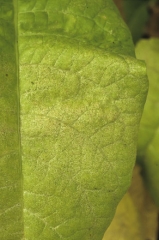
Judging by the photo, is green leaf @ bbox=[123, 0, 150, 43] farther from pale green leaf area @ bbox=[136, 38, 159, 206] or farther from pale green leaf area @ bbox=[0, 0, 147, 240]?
pale green leaf area @ bbox=[0, 0, 147, 240]

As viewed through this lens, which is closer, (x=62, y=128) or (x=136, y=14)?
(x=62, y=128)

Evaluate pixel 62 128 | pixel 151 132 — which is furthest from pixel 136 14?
pixel 62 128

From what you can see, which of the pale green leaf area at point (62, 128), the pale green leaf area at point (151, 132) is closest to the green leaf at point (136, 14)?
the pale green leaf area at point (151, 132)

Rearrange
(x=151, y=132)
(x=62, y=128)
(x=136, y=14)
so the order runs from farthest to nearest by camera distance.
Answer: (x=136, y=14), (x=151, y=132), (x=62, y=128)

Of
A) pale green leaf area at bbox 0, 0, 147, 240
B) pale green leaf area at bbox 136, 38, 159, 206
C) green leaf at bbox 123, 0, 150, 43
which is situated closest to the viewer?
pale green leaf area at bbox 0, 0, 147, 240

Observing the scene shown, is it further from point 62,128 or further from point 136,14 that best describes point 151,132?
point 136,14

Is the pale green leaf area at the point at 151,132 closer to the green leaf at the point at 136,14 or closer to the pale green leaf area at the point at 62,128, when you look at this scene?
the pale green leaf area at the point at 62,128

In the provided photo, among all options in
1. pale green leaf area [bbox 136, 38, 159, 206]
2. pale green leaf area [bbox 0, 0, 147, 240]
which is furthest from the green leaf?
pale green leaf area [bbox 0, 0, 147, 240]
